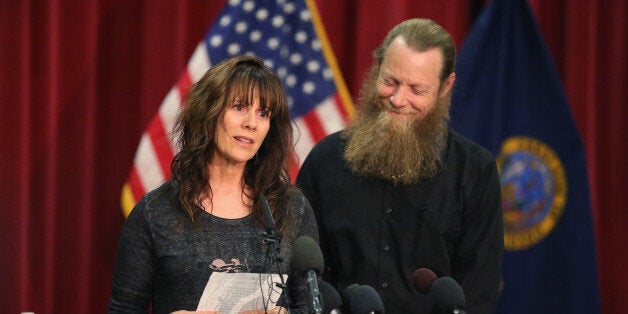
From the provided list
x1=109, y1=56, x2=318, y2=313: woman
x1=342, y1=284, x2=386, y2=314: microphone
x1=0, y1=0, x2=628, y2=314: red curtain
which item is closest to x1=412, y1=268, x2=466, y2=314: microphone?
x1=342, y1=284, x2=386, y2=314: microphone

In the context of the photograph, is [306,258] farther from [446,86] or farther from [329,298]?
[446,86]

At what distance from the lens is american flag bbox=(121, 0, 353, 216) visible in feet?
14.4

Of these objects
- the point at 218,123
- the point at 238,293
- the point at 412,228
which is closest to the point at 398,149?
the point at 412,228

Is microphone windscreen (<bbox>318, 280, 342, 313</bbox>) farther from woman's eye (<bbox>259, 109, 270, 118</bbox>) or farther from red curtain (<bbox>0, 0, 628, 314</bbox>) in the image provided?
red curtain (<bbox>0, 0, 628, 314</bbox>)

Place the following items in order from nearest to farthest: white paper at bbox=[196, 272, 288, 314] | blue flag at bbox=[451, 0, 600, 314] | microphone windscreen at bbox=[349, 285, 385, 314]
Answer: microphone windscreen at bbox=[349, 285, 385, 314] → white paper at bbox=[196, 272, 288, 314] → blue flag at bbox=[451, 0, 600, 314]

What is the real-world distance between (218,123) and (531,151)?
92.5 inches

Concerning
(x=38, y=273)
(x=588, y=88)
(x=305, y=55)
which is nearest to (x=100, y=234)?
(x=38, y=273)

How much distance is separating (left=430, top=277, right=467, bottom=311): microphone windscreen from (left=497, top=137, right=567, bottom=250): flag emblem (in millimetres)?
2347

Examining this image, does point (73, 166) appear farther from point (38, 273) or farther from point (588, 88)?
point (588, 88)

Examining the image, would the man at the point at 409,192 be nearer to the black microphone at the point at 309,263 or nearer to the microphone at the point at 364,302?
the microphone at the point at 364,302

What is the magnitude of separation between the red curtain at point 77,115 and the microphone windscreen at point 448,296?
241cm

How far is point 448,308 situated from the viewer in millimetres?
2332

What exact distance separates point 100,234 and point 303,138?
3.59 feet

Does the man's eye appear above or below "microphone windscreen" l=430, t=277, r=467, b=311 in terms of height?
above
